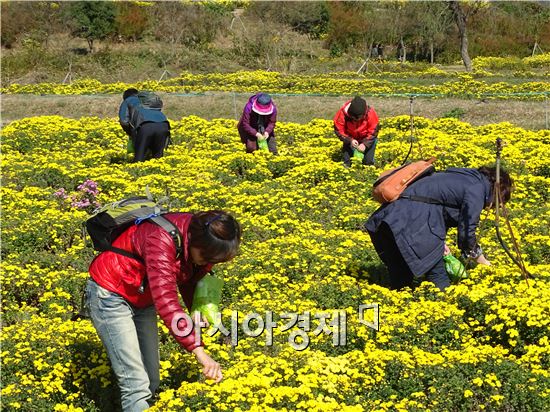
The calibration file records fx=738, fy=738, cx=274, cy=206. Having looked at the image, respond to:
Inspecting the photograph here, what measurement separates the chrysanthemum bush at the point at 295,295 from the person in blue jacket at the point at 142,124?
0.33 metres

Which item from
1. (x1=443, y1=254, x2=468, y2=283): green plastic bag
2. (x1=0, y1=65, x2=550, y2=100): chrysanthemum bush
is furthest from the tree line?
(x1=443, y1=254, x2=468, y2=283): green plastic bag

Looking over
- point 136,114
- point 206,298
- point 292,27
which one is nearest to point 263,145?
point 136,114

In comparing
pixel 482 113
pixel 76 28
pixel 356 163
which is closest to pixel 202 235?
pixel 356 163

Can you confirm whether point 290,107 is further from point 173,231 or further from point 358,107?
point 173,231

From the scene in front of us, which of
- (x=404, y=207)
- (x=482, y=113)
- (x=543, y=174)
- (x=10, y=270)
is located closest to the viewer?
(x=404, y=207)

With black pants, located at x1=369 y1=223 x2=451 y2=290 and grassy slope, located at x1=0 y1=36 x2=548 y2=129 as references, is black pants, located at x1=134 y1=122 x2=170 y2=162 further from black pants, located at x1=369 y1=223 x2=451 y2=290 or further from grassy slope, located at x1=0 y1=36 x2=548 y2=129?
grassy slope, located at x1=0 y1=36 x2=548 y2=129

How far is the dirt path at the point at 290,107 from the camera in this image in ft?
54.9

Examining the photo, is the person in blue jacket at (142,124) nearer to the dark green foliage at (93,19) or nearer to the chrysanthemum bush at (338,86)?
the chrysanthemum bush at (338,86)

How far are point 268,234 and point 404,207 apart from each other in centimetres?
257

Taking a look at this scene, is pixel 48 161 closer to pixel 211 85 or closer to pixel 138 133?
pixel 138 133

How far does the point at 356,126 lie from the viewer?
10766mm

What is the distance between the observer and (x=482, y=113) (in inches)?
668

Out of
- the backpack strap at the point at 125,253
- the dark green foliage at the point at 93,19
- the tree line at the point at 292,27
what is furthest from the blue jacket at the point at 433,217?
the dark green foliage at the point at 93,19

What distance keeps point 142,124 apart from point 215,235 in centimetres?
750
